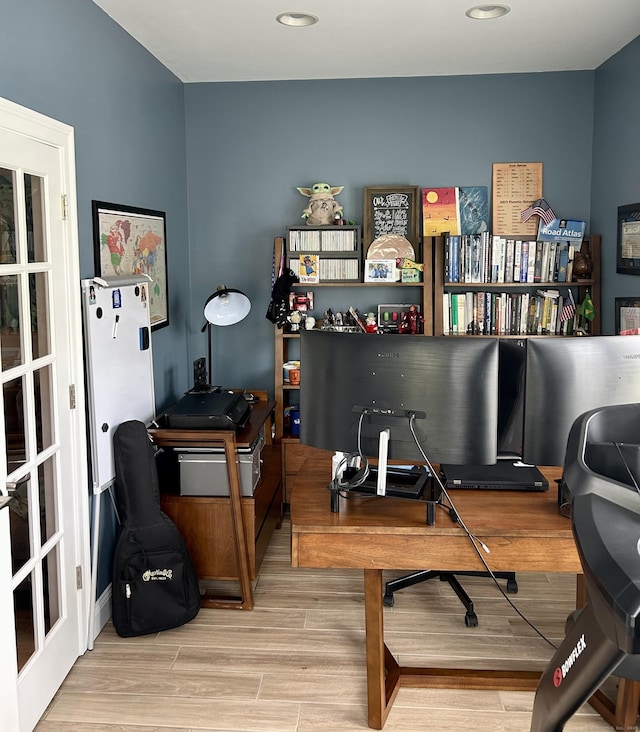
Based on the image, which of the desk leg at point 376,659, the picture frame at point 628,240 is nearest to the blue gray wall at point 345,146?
the picture frame at point 628,240

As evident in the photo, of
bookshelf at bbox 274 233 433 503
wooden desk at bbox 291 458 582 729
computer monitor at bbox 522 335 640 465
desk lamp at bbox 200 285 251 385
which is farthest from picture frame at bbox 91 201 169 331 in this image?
computer monitor at bbox 522 335 640 465

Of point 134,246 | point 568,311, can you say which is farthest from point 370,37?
point 568,311

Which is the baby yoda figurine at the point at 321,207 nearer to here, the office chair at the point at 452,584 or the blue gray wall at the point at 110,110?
the blue gray wall at the point at 110,110

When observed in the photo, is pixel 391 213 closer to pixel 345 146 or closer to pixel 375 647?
pixel 345 146

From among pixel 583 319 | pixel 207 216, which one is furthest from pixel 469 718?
pixel 207 216

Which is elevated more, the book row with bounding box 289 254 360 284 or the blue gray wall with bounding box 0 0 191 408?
the blue gray wall with bounding box 0 0 191 408

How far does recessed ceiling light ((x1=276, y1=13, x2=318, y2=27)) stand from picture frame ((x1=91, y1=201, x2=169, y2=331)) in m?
1.12

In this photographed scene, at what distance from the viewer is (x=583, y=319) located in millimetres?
4309

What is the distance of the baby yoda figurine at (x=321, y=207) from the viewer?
171 inches

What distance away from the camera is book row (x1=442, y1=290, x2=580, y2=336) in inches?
169

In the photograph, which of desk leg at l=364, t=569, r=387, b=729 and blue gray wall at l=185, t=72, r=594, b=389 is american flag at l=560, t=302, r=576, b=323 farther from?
desk leg at l=364, t=569, r=387, b=729

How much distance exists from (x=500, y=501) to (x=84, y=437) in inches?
63.6

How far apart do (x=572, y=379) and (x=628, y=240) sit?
208cm

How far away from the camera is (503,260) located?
14.0 ft
